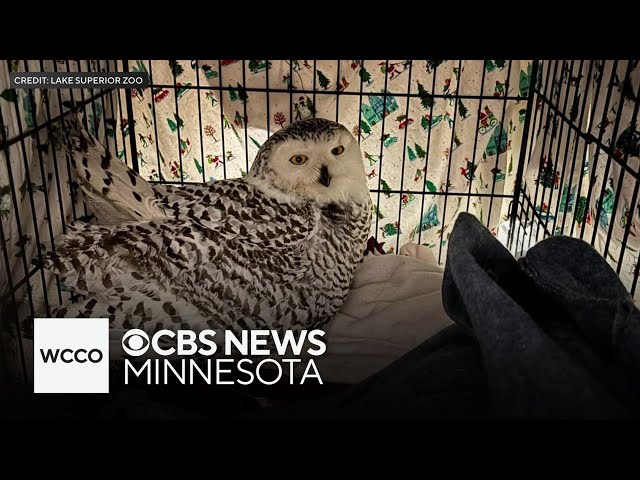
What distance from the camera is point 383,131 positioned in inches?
54.3

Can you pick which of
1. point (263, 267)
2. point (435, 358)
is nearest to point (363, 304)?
point (263, 267)

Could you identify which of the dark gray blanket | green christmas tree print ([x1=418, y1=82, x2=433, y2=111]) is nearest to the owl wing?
the dark gray blanket

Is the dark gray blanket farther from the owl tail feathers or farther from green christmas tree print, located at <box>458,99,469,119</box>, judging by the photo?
green christmas tree print, located at <box>458,99,469,119</box>

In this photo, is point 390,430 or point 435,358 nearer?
point 390,430

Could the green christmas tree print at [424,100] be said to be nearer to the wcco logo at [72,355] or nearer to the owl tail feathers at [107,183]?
the owl tail feathers at [107,183]

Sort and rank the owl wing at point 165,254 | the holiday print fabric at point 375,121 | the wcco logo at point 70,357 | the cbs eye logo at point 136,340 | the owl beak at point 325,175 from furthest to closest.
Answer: the holiday print fabric at point 375,121, the owl beak at point 325,175, the owl wing at point 165,254, the cbs eye logo at point 136,340, the wcco logo at point 70,357

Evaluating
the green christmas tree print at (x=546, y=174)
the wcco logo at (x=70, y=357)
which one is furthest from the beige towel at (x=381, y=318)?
the wcco logo at (x=70, y=357)

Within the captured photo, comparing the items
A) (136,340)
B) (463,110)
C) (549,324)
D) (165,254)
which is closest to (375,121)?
(463,110)

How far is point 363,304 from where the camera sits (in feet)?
3.67

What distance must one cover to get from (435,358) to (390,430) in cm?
28

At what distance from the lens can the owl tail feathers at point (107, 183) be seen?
889 mm

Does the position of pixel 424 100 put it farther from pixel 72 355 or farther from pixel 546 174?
pixel 72 355

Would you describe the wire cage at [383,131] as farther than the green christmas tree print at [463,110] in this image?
No
